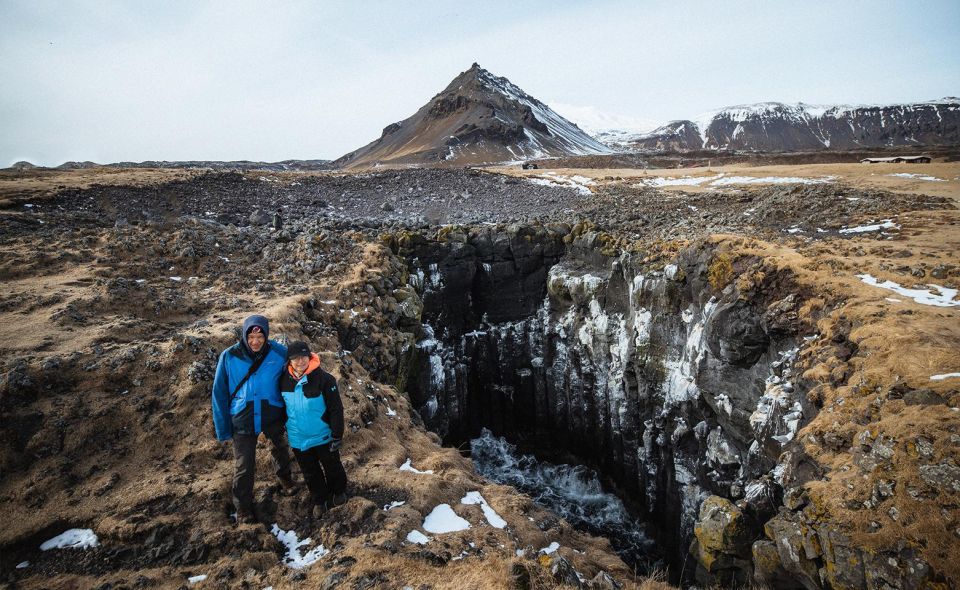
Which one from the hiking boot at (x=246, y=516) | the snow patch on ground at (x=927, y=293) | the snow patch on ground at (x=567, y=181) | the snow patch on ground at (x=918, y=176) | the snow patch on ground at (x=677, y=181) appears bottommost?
the hiking boot at (x=246, y=516)

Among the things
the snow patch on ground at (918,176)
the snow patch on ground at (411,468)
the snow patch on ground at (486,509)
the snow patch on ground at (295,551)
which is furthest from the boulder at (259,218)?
the snow patch on ground at (918,176)

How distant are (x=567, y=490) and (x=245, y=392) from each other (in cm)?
1889

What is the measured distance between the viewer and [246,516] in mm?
6250

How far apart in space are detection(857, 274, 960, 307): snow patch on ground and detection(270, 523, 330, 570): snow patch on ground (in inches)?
517

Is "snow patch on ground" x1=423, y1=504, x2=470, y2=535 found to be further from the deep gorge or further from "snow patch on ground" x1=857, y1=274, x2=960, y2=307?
"snow patch on ground" x1=857, y1=274, x2=960, y2=307

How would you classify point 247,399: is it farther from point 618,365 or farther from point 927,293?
point 618,365

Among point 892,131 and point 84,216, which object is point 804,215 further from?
point 892,131

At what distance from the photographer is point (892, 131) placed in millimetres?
176000

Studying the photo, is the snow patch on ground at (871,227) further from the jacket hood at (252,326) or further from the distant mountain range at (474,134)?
the distant mountain range at (474,134)

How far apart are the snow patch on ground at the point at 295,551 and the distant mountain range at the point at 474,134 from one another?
3842 inches

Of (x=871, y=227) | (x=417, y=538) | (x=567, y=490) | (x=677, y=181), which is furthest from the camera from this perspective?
(x=677, y=181)

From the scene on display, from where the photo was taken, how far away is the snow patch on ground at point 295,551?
18.8ft

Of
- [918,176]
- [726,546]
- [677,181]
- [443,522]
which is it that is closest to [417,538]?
[443,522]

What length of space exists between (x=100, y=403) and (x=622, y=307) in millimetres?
17333
